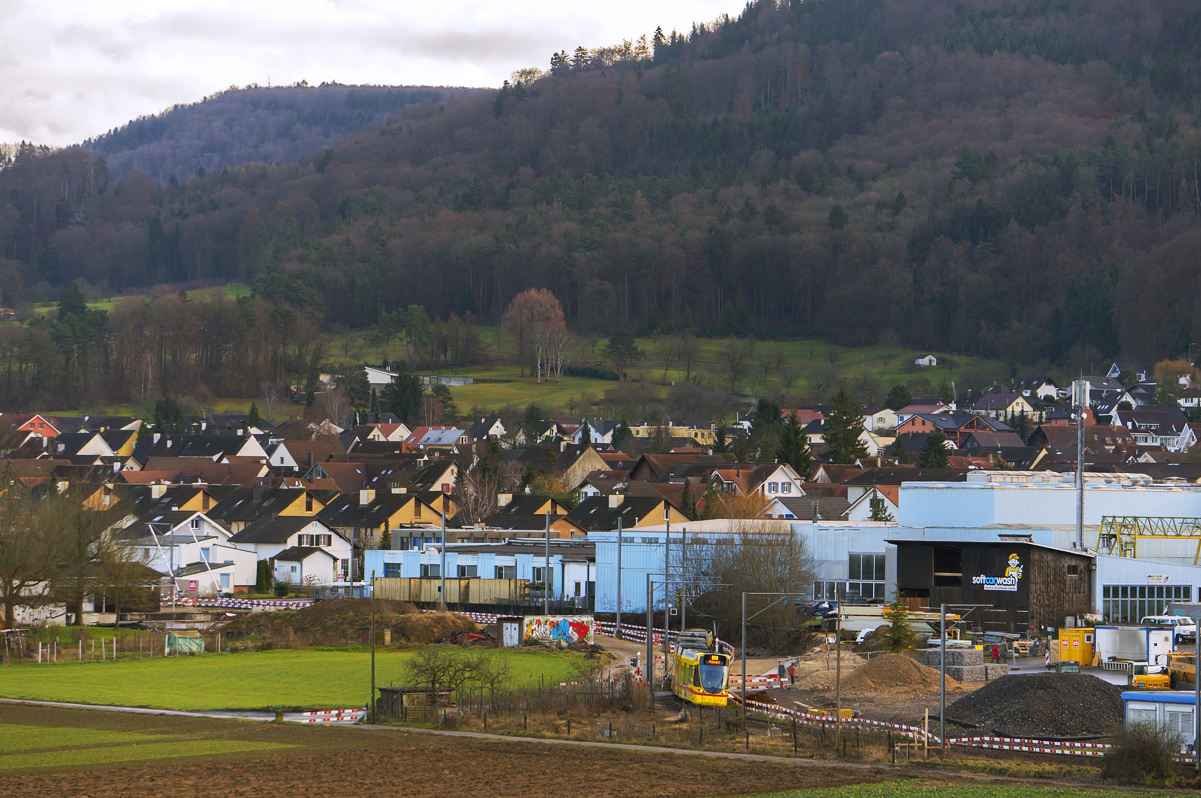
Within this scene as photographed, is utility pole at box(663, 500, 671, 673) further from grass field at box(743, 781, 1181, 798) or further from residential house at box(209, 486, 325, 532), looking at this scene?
residential house at box(209, 486, 325, 532)

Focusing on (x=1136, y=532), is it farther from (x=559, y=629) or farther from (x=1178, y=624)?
(x=559, y=629)

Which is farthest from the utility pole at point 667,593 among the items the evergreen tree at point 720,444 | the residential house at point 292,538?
the evergreen tree at point 720,444

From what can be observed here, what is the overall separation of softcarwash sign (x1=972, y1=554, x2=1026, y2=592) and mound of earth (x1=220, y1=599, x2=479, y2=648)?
17.7m

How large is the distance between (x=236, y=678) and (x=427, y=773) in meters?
16.2

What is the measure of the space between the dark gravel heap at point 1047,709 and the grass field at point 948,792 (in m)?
5.67

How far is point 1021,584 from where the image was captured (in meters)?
46.7

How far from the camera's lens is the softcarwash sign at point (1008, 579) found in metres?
46.8

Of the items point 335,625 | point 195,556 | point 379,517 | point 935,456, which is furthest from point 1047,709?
point 935,456

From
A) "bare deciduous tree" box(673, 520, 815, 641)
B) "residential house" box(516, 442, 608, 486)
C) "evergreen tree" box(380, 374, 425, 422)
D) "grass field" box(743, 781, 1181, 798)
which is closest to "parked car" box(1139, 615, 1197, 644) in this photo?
"bare deciduous tree" box(673, 520, 815, 641)

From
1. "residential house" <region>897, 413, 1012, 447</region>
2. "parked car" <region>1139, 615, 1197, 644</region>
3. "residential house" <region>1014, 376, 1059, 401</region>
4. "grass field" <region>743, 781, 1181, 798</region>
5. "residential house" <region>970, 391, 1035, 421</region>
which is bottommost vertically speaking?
"parked car" <region>1139, 615, 1197, 644</region>

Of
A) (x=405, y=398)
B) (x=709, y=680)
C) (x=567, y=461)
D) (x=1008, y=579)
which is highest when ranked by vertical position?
(x=405, y=398)

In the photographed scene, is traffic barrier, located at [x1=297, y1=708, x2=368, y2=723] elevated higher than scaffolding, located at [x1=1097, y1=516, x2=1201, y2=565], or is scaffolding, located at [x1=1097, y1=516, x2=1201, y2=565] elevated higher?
scaffolding, located at [x1=1097, y1=516, x2=1201, y2=565]

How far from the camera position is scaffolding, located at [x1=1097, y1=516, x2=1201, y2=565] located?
49.7 meters

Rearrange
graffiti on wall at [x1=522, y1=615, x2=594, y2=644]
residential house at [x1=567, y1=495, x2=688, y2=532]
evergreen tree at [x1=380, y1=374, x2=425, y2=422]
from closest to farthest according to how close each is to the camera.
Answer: graffiti on wall at [x1=522, y1=615, x2=594, y2=644], residential house at [x1=567, y1=495, x2=688, y2=532], evergreen tree at [x1=380, y1=374, x2=425, y2=422]
